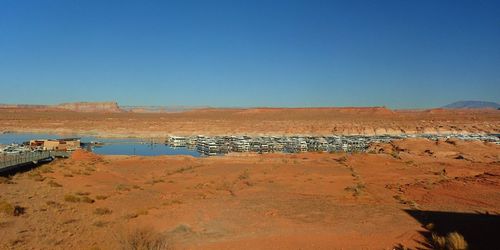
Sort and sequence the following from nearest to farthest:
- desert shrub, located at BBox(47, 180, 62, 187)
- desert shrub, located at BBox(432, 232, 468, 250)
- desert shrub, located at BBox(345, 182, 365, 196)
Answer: desert shrub, located at BBox(432, 232, 468, 250), desert shrub, located at BBox(345, 182, 365, 196), desert shrub, located at BBox(47, 180, 62, 187)

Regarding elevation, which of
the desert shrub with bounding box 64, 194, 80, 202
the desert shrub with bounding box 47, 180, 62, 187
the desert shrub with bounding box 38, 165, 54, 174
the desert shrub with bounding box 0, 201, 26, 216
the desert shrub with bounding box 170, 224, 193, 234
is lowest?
the desert shrub with bounding box 38, 165, 54, 174

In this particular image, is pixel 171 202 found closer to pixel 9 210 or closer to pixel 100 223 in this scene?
pixel 100 223

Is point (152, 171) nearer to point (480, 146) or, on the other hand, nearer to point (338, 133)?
point (480, 146)

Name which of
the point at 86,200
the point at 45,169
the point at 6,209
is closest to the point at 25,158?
the point at 45,169

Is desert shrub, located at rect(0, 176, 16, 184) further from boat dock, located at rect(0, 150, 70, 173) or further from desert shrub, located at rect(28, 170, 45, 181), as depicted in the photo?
boat dock, located at rect(0, 150, 70, 173)

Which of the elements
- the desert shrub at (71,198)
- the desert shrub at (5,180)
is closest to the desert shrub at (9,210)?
the desert shrub at (71,198)

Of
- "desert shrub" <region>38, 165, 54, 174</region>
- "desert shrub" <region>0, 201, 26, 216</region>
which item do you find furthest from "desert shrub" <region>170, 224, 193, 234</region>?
"desert shrub" <region>38, 165, 54, 174</region>
